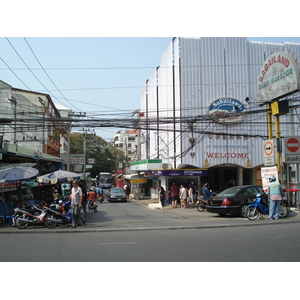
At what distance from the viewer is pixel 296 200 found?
18016 millimetres

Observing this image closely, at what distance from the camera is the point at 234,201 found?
52.0 feet

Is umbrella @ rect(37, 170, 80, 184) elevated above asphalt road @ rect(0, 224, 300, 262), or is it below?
above

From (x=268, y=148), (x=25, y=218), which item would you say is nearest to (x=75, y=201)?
(x=25, y=218)

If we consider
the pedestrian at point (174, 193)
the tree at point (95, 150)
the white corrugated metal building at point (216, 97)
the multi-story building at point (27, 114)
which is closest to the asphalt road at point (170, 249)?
the pedestrian at point (174, 193)

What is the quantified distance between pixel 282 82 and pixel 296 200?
21.1 ft

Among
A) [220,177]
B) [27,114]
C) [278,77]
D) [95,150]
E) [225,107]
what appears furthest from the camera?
[95,150]

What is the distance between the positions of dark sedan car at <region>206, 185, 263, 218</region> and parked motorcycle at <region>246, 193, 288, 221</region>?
0.66 meters

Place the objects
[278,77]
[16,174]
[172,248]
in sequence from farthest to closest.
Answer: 1. [278,77]
2. [16,174]
3. [172,248]

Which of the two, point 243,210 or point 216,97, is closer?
point 243,210

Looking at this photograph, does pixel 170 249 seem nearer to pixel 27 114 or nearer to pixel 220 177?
pixel 220 177

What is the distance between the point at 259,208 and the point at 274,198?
0.93 metres

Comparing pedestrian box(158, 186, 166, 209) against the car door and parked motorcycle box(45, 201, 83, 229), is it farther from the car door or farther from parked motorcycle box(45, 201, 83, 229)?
parked motorcycle box(45, 201, 83, 229)

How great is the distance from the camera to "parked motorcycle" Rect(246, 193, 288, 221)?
14.8 meters

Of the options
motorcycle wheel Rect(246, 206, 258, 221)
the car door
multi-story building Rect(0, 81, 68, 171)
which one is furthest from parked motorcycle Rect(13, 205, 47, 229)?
multi-story building Rect(0, 81, 68, 171)
